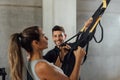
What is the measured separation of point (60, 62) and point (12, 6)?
2.03m

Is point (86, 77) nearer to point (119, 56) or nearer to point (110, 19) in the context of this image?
point (119, 56)

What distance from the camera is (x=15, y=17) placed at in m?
3.97

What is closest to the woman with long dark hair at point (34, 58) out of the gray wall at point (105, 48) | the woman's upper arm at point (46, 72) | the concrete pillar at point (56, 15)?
the woman's upper arm at point (46, 72)

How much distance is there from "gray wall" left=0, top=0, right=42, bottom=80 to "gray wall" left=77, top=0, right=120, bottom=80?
0.70 meters

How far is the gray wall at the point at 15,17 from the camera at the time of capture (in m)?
3.92

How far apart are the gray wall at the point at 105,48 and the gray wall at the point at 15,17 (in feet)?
2.30

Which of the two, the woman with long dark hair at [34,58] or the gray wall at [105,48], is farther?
the gray wall at [105,48]

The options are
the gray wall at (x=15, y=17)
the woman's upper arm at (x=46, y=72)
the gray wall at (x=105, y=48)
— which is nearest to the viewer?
the woman's upper arm at (x=46, y=72)

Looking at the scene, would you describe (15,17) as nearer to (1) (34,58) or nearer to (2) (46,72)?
(1) (34,58)

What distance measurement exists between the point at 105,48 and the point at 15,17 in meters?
1.55

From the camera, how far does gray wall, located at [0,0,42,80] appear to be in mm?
3920

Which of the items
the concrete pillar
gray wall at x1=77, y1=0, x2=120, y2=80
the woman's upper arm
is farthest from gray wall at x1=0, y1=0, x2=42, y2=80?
the woman's upper arm

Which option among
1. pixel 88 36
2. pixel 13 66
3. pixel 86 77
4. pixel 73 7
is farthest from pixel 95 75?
pixel 13 66

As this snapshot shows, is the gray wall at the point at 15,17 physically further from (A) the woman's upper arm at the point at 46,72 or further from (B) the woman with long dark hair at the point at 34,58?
(A) the woman's upper arm at the point at 46,72
